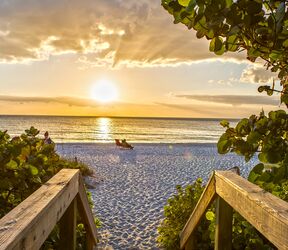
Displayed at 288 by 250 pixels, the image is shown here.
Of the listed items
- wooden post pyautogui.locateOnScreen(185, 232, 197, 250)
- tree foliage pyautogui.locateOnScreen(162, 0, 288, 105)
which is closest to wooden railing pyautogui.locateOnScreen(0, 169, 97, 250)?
tree foliage pyautogui.locateOnScreen(162, 0, 288, 105)

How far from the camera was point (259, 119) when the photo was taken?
4.91 feet

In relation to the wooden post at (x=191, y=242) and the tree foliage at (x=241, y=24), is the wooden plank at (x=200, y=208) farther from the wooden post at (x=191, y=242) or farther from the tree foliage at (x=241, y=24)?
the tree foliage at (x=241, y=24)

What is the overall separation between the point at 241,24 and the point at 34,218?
4.10ft

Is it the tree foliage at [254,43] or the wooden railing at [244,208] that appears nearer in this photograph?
the tree foliage at [254,43]

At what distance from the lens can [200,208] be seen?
149 inches

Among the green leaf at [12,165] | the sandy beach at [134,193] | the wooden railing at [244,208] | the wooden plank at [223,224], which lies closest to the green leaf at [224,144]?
the wooden railing at [244,208]

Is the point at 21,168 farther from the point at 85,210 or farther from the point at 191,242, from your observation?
the point at 191,242

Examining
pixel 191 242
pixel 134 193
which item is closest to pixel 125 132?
pixel 134 193

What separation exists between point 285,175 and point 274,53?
1.45 ft

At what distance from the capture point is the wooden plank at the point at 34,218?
4.90 ft

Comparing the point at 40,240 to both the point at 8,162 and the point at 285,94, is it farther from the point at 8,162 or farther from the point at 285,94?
the point at 8,162

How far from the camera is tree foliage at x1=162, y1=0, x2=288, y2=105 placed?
1.14 meters

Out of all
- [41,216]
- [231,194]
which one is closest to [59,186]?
[41,216]

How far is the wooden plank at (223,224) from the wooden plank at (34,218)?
4.15ft
